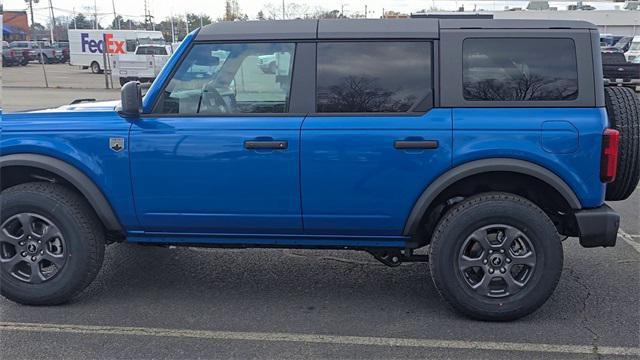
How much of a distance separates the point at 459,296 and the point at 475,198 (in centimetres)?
63

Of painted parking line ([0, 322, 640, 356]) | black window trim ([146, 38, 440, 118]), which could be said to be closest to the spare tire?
painted parking line ([0, 322, 640, 356])

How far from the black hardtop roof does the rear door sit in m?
0.06

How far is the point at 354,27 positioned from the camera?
12.2 ft

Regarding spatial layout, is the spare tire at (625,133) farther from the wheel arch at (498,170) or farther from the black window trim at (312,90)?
the black window trim at (312,90)

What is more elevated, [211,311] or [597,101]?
[597,101]

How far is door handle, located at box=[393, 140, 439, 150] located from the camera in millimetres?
3453

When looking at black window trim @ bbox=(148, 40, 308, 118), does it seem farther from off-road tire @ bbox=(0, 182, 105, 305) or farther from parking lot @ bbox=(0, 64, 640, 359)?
parking lot @ bbox=(0, 64, 640, 359)

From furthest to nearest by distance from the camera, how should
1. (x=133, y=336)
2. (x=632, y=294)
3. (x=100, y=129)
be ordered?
(x=632, y=294), (x=100, y=129), (x=133, y=336)

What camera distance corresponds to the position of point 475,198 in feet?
11.8

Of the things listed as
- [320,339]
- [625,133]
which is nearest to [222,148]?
[320,339]

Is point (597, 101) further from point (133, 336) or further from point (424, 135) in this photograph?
point (133, 336)

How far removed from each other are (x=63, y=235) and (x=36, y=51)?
157 feet

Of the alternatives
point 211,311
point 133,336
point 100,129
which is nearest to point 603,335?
point 211,311

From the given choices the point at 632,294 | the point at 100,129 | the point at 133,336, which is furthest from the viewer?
the point at 632,294
